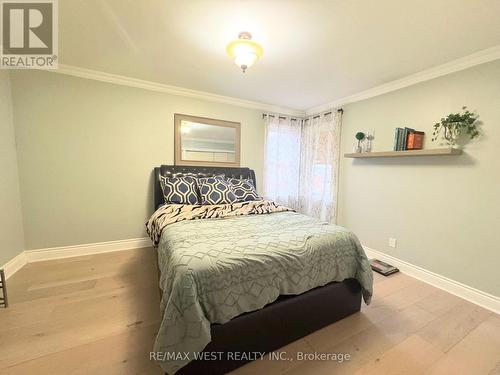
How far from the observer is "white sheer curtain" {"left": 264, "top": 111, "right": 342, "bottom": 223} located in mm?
3607

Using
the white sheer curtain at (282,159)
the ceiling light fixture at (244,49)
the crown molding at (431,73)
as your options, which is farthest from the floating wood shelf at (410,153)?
the ceiling light fixture at (244,49)

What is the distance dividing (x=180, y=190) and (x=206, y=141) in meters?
1.07

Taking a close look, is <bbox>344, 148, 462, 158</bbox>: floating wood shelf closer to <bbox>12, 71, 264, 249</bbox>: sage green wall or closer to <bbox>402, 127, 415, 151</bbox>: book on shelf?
<bbox>402, 127, 415, 151</bbox>: book on shelf

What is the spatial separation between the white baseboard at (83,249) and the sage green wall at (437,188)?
3.30 metres

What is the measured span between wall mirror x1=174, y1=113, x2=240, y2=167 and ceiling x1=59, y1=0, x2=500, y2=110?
70 centimetres

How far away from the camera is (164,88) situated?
312cm

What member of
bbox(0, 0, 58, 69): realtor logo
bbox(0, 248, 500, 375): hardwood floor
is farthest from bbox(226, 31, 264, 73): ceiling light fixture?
bbox(0, 248, 500, 375): hardwood floor

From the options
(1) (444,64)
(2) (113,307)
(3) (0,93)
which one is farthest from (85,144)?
(1) (444,64)

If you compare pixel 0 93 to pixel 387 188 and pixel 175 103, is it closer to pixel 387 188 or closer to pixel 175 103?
pixel 175 103

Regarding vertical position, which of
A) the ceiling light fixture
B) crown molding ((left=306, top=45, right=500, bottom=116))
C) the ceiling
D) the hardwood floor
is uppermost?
the ceiling

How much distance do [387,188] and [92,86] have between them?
405cm

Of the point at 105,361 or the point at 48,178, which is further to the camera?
the point at 48,178

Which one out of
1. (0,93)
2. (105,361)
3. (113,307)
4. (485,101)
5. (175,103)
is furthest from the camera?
(175,103)

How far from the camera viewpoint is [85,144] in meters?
2.76
